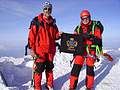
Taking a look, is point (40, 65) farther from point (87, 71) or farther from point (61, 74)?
point (61, 74)

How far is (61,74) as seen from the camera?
37.8ft

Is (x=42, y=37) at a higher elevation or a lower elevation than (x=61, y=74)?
higher

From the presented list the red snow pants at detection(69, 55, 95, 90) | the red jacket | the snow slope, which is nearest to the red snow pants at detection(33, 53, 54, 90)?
the red jacket

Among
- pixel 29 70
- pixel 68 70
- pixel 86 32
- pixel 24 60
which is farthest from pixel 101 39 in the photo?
pixel 24 60

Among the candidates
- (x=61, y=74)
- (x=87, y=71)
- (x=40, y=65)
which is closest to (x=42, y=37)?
(x=40, y=65)

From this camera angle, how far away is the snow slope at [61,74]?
386 inches

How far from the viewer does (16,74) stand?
11.5 m

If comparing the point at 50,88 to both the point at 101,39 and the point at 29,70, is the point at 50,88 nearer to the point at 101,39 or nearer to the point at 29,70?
the point at 101,39

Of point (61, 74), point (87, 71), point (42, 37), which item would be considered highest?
point (42, 37)

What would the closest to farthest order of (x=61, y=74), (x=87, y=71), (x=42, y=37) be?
1. (x=42, y=37)
2. (x=87, y=71)
3. (x=61, y=74)

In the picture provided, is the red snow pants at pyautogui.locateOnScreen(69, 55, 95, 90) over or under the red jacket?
under

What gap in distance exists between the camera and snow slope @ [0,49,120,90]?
9.81m

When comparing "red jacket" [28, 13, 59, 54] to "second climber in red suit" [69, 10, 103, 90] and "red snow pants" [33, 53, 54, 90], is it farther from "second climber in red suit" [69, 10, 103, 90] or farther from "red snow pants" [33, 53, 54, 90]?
"second climber in red suit" [69, 10, 103, 90]

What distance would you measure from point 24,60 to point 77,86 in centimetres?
469
